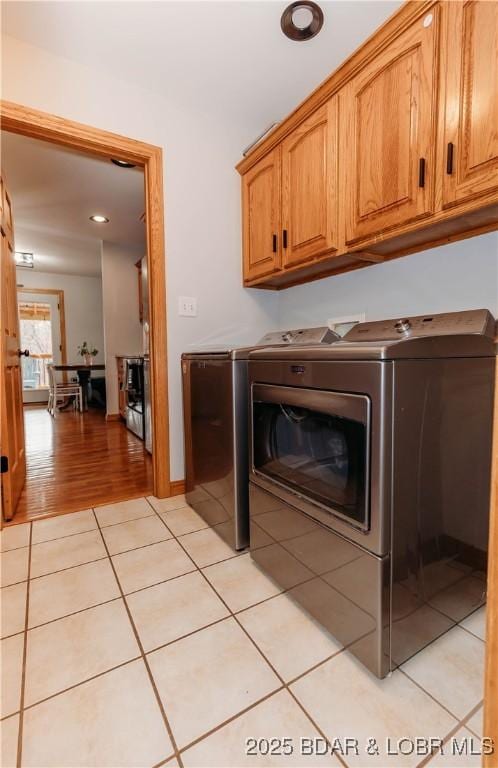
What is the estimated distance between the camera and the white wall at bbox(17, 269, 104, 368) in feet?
21.3

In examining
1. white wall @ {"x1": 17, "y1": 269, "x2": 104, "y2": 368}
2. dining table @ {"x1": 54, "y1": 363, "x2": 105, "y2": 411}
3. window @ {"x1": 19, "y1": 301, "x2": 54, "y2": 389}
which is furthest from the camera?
white wall @ {"x1": 17, "y1": 269, "x2": 104, "y2": 368}

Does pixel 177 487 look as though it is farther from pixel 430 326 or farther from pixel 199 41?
pixel 199 41

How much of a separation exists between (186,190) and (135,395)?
7.33 feet

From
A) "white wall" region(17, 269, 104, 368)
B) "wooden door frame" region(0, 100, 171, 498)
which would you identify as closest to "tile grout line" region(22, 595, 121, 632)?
"wooden door frame" region(0, 100, 171, 498)

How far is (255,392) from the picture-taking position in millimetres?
1325

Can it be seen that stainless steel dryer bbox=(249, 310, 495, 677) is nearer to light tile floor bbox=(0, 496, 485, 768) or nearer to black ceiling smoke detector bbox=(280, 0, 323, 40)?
light tile floor bbox=(0, 496, 485, 768)

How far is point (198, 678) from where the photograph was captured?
919 millimetres

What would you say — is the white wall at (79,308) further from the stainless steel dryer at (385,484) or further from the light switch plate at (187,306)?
the stainless steel dryer at (385,484)

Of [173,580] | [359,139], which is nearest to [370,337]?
[359,139]

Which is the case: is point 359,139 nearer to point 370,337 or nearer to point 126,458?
point 370,337

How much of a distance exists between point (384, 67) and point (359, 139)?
23 centimetres

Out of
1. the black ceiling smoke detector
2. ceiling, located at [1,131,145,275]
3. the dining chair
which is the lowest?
the dining chair

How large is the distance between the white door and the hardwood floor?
2.35 meters

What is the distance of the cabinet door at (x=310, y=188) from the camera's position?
156cm
